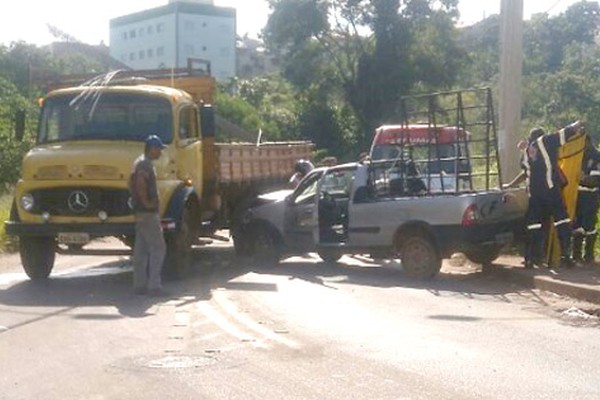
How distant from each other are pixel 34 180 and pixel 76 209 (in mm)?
735

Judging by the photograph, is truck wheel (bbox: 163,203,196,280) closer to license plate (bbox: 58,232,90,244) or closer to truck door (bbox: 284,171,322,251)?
license plate (bbox: 58,232,90,244)

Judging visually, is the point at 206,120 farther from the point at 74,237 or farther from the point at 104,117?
the point at 74,237

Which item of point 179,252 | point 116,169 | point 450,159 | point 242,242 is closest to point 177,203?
point 179,252

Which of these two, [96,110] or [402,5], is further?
[402,5]

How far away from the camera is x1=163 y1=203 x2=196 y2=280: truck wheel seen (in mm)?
13398

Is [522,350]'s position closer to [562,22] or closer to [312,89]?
[312,89]

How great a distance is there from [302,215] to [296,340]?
6388mm

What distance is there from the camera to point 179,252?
44.4 ft

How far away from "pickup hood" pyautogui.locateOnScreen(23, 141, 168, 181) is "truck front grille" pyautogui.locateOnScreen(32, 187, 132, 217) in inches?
6.5

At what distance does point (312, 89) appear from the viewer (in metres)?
43.9

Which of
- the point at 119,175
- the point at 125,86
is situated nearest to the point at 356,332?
the point at 119,175

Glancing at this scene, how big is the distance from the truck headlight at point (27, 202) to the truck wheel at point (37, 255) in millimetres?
519

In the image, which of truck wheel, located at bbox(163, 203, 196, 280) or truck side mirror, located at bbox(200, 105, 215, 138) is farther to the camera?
truck side mirror, located at bbox(200, 105, 215, 138)

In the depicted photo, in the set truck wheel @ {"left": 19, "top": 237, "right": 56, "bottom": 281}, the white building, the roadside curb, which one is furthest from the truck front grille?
the white building
